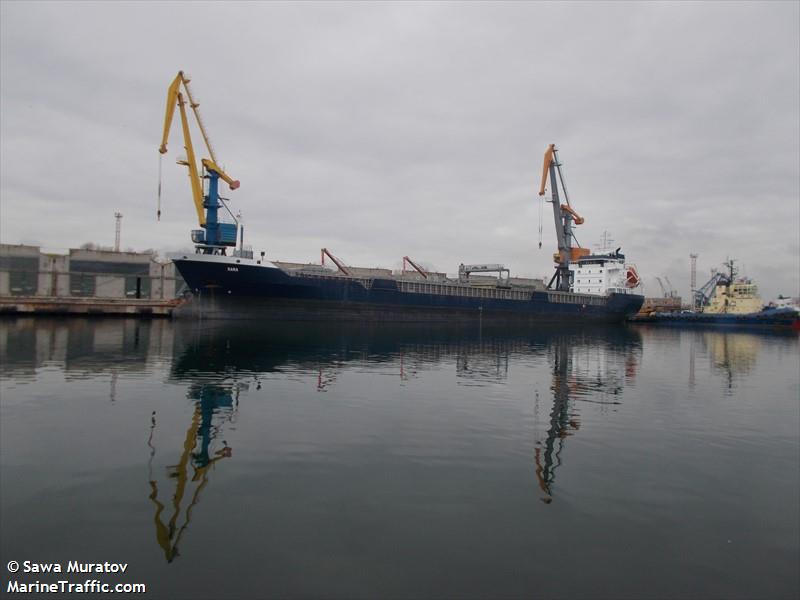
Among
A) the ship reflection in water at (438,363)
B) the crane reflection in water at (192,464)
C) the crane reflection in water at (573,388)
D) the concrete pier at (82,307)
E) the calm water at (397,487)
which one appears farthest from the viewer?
the concrete pier at (82,307)

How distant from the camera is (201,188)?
5316 cm

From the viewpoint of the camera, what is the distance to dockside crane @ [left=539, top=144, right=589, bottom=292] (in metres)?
A: 78.3

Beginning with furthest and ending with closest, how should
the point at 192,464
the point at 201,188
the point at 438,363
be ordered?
the point at 201,188
the point at 438,363
the point at 192,464

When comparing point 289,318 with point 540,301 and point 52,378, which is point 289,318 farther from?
point 540,301

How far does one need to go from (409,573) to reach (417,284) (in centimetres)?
5921

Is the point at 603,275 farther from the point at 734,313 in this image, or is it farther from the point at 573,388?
the point at 573,388

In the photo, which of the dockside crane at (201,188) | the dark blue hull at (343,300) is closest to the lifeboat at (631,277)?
the dark blue hull at (343,300)

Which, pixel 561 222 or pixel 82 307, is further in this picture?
pixel 561 222

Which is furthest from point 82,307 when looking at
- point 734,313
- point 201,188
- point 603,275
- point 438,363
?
point 734,313

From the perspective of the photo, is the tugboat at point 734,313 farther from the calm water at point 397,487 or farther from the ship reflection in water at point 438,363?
the calm water at point 397,487

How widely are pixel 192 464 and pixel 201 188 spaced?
50576mm

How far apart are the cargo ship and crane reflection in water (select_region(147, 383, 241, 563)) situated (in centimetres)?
3591

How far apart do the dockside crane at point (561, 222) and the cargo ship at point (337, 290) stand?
17cm

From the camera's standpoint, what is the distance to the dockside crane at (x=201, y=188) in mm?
51469
